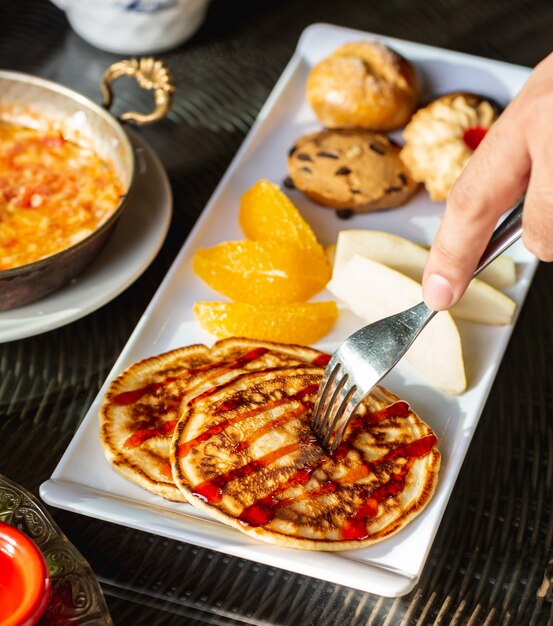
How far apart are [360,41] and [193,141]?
26.9 inches

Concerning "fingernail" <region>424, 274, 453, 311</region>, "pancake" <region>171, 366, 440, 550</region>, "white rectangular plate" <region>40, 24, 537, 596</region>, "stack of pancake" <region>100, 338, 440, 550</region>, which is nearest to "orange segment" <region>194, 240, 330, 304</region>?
"white rectangular plate" <region>40, 24, 537, 596</region>

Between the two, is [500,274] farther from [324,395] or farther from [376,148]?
[324,395]

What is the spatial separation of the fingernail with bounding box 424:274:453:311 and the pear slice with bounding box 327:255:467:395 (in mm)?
394

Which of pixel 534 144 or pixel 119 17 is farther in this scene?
pixel 119 17

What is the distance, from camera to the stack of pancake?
6.36 feet

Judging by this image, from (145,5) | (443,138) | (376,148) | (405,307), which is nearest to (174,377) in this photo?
(405,307)

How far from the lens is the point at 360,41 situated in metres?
3.17

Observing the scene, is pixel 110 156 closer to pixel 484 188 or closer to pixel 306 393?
pixel 306 393

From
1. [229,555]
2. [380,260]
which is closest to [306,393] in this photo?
[229,555]

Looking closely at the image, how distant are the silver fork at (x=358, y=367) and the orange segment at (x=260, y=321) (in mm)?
317

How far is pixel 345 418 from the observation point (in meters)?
2.04

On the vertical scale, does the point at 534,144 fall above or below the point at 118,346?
above

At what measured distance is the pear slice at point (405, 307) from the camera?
91.9 inches

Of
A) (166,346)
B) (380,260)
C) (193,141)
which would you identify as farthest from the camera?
(193,141)
